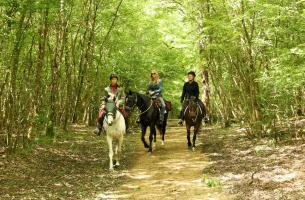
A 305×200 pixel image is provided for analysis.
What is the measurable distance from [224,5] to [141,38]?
508 inches

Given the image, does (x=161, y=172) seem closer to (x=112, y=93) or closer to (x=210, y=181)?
(x=210, y=181)

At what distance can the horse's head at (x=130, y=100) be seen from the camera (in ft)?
43.9

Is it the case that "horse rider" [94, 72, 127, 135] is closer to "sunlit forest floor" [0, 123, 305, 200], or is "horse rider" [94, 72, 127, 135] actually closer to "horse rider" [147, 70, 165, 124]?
"sunlit forest floor" [0, 123, 305, 200]

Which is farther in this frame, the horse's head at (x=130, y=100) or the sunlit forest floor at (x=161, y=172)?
the horse's head at (x=130, y=100)

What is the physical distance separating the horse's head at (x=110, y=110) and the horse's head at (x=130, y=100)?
68.5 inches

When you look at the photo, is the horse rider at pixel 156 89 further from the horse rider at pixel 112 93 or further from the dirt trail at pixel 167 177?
the horse rider at pixel 112 93

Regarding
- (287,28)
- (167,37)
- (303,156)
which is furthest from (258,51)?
(167,37)

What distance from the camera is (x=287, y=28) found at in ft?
40.8

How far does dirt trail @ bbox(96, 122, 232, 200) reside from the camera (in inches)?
347

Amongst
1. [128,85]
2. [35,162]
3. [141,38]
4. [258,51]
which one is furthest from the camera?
[141,38]

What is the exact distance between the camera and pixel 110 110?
1145 cm

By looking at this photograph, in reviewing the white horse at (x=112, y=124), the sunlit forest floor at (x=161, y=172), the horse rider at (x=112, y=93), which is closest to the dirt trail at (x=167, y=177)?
the sunlit forest floor at (x=161, y=172)

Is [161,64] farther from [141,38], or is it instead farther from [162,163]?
[162,163]

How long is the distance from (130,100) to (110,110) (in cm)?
213
